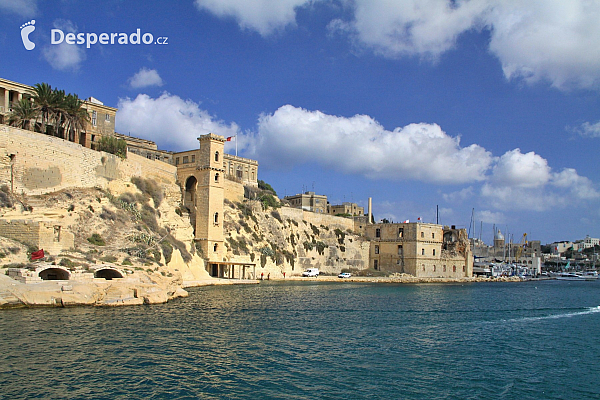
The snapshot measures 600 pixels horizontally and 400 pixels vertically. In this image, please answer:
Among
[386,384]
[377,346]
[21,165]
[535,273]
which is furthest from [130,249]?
[535,273]

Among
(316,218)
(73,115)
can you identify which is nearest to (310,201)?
(316,218)

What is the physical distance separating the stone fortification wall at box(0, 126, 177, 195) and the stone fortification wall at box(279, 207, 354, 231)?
2255 centimetres

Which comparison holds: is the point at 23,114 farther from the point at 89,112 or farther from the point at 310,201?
the point at 310,201

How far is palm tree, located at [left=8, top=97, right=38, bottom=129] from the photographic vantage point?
114 ft

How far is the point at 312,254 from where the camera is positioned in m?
58.3

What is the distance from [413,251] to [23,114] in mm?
46056

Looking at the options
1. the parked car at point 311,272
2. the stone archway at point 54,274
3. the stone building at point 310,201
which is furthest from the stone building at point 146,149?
the stone building at point 310,201

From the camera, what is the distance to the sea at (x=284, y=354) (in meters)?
12.7

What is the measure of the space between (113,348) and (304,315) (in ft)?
36.0

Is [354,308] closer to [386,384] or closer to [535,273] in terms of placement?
[386,384]

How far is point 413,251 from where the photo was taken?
6266 cm

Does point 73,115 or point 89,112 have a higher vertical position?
point 89,112

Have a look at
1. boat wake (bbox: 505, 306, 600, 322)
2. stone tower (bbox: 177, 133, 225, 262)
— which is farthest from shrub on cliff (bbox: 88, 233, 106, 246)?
boat wake (bbox: 505, 306, 600, 322)

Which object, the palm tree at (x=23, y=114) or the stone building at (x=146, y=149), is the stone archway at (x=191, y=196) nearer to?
the stone building at (x=146, y=149)
